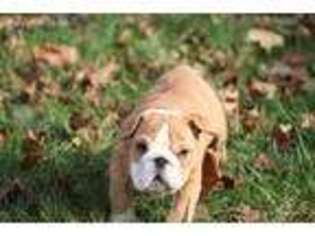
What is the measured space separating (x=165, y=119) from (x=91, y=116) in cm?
84

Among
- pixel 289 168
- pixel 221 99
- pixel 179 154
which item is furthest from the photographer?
pixel 221 99

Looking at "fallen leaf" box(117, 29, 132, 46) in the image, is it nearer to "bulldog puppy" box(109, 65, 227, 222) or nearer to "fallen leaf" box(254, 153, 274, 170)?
"bulldog puppy" box(109, 65, 227, 222)

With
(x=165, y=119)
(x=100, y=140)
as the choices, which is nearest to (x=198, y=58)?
(x=100, y=140)

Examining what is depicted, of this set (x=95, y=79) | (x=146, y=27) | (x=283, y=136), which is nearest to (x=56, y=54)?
(x=95, y=79)

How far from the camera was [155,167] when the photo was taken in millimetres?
5277

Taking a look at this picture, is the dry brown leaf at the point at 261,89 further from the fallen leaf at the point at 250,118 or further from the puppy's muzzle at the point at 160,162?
the puppy's muzzle at the point at 160,162

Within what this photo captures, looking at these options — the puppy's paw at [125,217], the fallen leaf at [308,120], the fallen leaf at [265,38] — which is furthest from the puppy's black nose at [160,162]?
the fallen leaf at [265,38]

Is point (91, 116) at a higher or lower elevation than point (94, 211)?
higher

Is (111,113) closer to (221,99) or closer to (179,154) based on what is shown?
(221,99)

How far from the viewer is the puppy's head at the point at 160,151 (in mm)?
5281

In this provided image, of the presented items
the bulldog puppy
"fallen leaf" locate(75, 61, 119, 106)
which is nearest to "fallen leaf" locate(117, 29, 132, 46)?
"fallen leaf" locate(75, 61, 119, 106)

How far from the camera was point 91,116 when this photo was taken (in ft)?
20.1

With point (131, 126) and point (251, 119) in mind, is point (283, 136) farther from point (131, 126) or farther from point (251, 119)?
point (131, 126)

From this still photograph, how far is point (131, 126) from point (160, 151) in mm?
168
